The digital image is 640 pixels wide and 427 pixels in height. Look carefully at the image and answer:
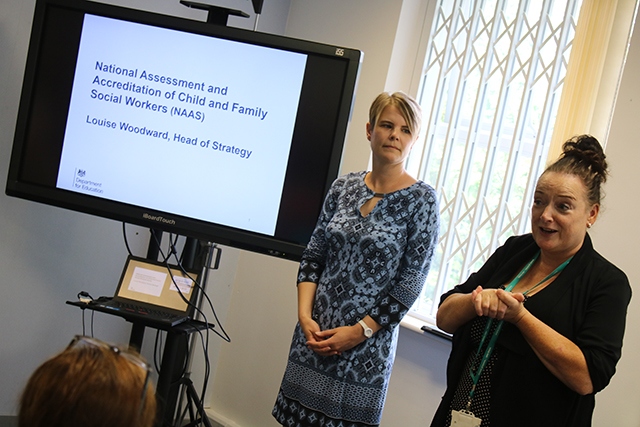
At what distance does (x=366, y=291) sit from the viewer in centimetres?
239

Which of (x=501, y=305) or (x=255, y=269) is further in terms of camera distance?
(x=255, y=269)

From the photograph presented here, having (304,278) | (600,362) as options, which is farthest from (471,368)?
(304,278)

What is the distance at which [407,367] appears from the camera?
11.1 feet

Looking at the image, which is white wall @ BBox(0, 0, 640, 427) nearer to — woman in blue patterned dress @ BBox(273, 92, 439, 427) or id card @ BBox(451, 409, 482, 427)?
woman in blue patterned dress @ BBox(273, 92, 439, 427)

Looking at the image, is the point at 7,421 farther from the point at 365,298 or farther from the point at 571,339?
the point at 571,339

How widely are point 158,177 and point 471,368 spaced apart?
1579 millimetres

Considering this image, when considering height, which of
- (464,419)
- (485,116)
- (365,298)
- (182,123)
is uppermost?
(485,116)

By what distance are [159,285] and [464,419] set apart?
58.7 inches

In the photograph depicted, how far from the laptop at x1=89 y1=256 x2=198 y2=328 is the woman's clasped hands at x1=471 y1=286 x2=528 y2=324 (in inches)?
54.1

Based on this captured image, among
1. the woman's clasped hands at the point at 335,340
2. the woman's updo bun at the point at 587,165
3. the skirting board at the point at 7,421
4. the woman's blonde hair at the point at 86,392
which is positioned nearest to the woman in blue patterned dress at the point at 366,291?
the woman's clasped hands at the point at 335,340

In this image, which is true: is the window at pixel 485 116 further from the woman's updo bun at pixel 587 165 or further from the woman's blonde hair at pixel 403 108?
the woman's updo bun at pixel 587 165

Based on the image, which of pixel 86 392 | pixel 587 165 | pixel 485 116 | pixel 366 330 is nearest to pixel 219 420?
pixel 366 330

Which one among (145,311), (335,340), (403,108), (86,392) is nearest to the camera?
(86,392)

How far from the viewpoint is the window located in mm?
3207
